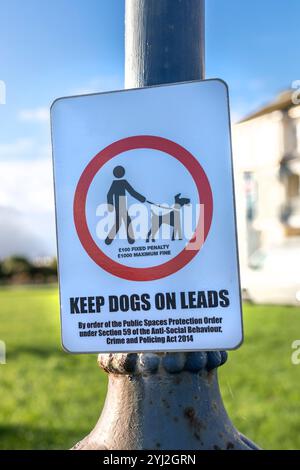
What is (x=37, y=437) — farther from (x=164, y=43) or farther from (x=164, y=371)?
(x=164, y=43)

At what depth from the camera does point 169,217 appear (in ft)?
3.80

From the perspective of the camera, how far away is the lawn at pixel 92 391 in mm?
5203

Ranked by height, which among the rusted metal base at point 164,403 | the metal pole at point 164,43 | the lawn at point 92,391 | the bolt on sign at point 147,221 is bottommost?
the lawn at point 92,391

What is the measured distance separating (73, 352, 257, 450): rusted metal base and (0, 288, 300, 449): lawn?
216 cm

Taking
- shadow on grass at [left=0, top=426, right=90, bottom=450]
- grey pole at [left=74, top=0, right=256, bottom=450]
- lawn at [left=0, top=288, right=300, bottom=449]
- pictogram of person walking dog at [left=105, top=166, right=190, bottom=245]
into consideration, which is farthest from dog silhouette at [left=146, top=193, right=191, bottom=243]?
shadow on grass at [left=0, top=426, right=90, bottom=450]

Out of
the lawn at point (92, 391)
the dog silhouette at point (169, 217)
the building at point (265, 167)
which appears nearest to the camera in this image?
the dog silhouette at point (169, 217)

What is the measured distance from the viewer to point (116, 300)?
1.19m

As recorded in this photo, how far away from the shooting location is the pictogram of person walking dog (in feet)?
3.80

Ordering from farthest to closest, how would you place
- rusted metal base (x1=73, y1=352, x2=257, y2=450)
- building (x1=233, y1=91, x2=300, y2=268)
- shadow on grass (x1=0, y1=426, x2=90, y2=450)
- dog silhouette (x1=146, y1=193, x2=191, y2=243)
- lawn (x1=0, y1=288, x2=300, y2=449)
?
lawn (x1=0, y1=288, x2=300, y2=449) → shadow on grass (x1=0, y1=426, x2=90, y2=450) → building (x1=233, y1=91, x2=300, y2=268) → rusted metal base (x1=73, y1=352, x2=257, y2=450) → dog silhouette (x1=146, y1=193, x2=191, y2=243)

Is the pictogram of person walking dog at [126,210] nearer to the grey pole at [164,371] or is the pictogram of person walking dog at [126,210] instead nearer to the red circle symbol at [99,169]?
the red circle symbol at [99,169]

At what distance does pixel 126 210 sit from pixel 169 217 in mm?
72

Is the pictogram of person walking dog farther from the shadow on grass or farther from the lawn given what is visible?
the shadow on grass

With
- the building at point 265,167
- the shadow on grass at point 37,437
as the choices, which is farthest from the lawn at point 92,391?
the building at point 265,167

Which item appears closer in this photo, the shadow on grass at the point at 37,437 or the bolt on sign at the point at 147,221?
the bolt on sign at the point at 147,221
